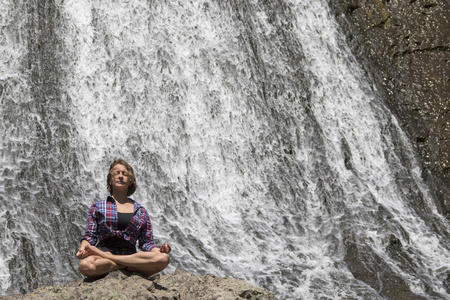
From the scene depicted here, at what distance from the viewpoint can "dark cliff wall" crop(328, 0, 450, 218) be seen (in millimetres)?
11019

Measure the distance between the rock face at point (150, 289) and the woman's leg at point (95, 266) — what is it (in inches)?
2.2

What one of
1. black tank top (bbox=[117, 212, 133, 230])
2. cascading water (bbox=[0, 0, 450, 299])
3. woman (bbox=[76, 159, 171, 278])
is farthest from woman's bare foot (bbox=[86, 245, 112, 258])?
cascading water (bbox=[0, 0, 450, 299])

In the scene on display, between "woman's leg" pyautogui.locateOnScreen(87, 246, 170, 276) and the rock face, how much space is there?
0.06m

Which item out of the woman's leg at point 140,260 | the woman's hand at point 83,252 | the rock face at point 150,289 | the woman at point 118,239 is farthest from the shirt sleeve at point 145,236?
the woman's hand at point 83,252

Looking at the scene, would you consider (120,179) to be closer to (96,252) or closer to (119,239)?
(119,239)

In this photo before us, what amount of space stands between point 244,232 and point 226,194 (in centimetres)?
Result: 91

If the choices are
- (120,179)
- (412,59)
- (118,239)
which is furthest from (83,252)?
(412,59)

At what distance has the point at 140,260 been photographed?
434cm

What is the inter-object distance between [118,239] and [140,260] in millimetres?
247

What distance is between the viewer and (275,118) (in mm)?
10680

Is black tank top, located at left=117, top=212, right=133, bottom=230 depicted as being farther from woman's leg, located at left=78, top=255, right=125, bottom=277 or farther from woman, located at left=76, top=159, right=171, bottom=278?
woman's leg, located at left=78, top=255, right=125, bottom=277

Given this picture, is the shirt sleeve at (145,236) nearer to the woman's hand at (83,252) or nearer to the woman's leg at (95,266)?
the woman's leg at (95,266)

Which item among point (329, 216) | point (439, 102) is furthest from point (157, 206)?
point (439, 102)

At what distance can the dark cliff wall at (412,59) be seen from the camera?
434 inches
